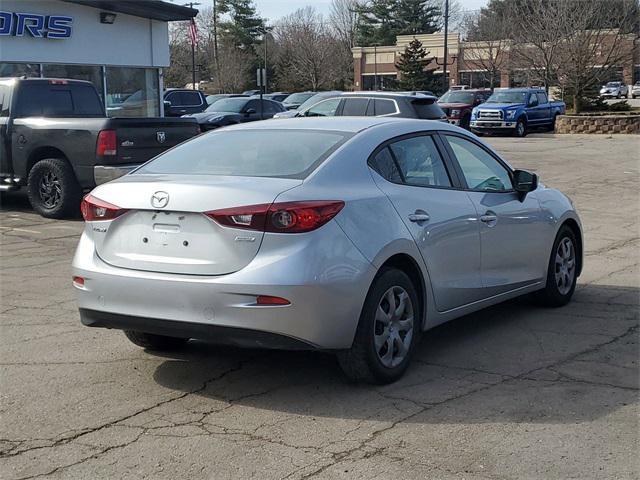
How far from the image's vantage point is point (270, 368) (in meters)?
5.57

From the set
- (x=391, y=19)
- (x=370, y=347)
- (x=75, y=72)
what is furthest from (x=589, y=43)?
(x=391, y=19)

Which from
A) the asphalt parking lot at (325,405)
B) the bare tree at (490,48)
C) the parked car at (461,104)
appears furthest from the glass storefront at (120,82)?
the bare tree at (490,48)

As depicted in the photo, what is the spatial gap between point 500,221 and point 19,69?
17330mm

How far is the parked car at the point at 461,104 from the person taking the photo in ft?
113

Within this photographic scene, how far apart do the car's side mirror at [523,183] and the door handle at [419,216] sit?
1.42m

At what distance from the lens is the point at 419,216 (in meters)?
5.45

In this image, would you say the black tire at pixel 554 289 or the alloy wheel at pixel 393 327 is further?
the black tire at pixel 554 289

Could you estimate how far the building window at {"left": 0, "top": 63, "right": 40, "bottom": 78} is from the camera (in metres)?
20.3

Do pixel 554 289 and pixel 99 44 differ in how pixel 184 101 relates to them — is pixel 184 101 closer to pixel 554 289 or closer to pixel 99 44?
pixel 99 44

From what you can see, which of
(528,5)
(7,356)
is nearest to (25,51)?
(7,356)

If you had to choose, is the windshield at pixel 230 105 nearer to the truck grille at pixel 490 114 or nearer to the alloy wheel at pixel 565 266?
the truck grille at pixel 490 114

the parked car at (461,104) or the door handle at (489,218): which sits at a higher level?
the parked car at (461,104)

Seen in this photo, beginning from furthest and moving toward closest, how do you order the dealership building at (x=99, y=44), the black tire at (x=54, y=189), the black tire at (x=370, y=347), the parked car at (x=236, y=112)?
1. the parked car at (x=236, y=112)
2. the dealership building at (x=99, y=44)
3. the black tire at (x=54, y=189)
4. the black tire at (x=370, y=347)

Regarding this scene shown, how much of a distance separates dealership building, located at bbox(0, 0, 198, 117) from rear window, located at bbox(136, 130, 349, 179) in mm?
16229
